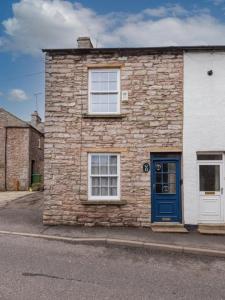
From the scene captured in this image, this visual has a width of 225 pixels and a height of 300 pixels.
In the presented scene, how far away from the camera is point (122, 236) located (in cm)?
912

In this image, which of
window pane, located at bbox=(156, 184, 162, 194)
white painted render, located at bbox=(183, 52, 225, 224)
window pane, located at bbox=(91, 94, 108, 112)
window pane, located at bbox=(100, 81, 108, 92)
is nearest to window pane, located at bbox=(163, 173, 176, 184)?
window pane, located at bbox=(156, 184, 162, 194)

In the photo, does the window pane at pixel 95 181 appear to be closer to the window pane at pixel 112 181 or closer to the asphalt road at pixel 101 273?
the window pane at pixel 112 181

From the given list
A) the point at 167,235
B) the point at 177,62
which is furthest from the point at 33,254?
the point at 177,62

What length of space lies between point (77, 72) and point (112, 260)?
23.1ft

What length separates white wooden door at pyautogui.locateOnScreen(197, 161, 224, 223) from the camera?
10.7 m

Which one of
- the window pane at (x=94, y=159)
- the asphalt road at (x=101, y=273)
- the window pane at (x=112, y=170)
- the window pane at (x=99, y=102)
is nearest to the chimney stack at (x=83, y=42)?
the window pane at (x=99, y=102)

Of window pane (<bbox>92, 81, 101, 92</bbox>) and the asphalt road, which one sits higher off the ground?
window pane (<bbox>92, 81, 101, 92</bbox>)

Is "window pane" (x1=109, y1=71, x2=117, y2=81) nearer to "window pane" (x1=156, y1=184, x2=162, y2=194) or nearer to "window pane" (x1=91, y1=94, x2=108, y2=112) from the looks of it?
"window pane" (x1=91, y1=94, x2=108, y2=112)

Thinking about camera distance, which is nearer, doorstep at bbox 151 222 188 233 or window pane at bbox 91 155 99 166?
doorstep at bbox 151 222 188 233

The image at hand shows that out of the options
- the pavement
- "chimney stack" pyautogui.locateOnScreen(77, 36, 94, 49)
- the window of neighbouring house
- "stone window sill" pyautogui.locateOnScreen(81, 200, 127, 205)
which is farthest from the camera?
"chimney stack" pyautogui.locateOnScreen(77, 36, 94, 49)

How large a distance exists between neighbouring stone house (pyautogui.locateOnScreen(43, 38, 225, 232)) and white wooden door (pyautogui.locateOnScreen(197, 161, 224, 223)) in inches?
1.5

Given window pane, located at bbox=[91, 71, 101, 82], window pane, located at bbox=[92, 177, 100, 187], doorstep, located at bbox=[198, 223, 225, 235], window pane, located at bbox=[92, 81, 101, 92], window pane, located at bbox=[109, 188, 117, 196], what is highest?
window pane, located at bbox=[91, 71, 101, 82]

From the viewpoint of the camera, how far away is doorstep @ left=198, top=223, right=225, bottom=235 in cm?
973

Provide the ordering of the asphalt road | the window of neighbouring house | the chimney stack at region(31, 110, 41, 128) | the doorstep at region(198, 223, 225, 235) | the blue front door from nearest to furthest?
the asphalt road
the doorstep at region(198, 223, 225, 235)
the blue front door
the window of neighbouring house
the chimney stack at region(31, 110, 41, 128)
